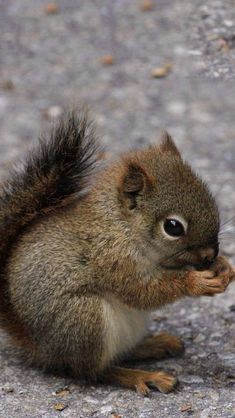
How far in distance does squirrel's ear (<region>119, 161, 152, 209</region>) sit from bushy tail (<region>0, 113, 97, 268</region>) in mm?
151

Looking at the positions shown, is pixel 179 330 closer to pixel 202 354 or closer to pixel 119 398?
pixel 202 354

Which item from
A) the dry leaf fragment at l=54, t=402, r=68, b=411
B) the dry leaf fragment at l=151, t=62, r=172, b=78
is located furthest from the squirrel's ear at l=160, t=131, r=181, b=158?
the dry leaf fragment at l=151, t=62, r=172, b=78

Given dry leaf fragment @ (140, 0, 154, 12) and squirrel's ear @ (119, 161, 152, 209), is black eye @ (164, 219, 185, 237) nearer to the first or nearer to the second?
squirrel's ear @ (119, 161, 152, 209)

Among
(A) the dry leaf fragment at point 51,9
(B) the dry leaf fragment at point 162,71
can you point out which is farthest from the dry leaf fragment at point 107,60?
(A) the dry leaf fragment at point 51,9

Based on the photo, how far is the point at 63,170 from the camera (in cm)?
299

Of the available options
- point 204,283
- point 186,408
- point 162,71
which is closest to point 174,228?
point 204,283

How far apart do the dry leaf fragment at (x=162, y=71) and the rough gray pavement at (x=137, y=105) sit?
3 cm

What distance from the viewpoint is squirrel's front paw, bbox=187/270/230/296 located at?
9.34ft

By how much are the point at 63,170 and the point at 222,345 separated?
0.87 meters

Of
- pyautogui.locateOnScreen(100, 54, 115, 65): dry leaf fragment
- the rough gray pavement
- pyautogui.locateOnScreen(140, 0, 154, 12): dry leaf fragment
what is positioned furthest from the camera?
pyautogui.locateOnScreen(140, 0, 154, 12): dry leaf fragment

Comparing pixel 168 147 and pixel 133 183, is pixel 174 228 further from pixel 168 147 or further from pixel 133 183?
pixel 168 147

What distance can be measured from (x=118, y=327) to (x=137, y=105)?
263 centimetres

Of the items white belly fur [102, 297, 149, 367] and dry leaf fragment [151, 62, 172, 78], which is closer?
white belly fur [102, 297, 149, 367]

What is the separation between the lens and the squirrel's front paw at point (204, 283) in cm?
285
